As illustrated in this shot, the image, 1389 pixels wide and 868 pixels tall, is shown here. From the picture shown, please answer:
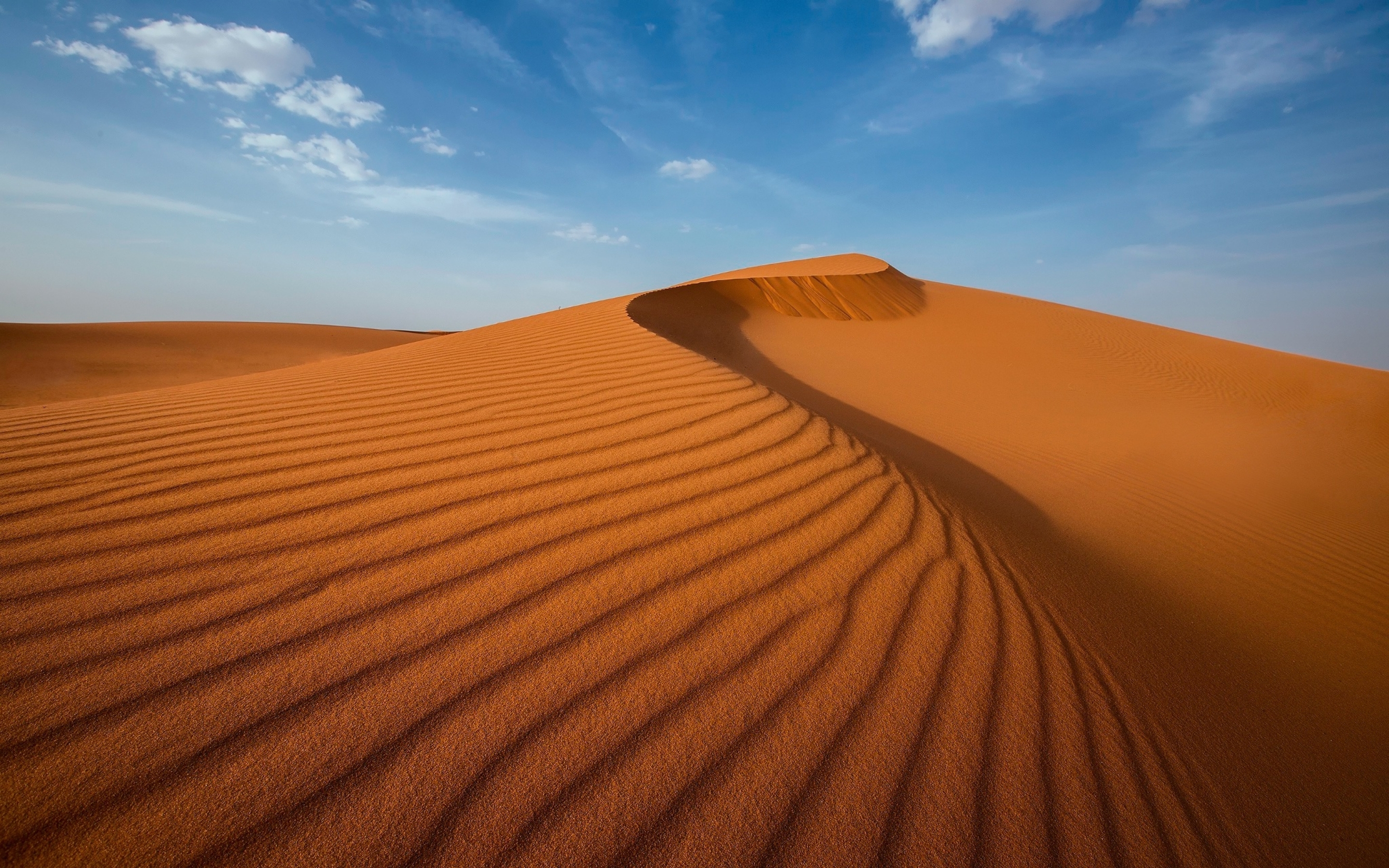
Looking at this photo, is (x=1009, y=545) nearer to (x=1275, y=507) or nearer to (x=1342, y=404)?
(x=1275, y=507)

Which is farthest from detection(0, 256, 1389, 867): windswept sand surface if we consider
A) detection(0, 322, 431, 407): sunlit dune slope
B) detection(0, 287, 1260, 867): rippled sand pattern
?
detection(0, 322, 431, 407): sunlit dune slope

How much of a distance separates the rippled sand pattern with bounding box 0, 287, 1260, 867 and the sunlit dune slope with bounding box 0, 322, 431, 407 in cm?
1057

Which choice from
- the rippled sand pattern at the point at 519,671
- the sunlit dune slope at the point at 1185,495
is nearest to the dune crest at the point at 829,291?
the sunlit dune slope at the point at 1185,495

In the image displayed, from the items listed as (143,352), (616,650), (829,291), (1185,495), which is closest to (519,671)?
(616,650)

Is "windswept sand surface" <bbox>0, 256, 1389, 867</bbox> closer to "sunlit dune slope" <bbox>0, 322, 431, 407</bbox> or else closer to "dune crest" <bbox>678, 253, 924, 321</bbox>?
"dune crest" <bbox>678, 253, 924, 321</bbox>

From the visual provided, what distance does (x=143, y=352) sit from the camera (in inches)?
619

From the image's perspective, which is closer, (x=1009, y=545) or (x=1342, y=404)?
(x=1009, y=545)

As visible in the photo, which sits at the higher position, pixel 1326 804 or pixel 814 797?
pixel 814 797

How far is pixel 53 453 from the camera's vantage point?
219 centimetres

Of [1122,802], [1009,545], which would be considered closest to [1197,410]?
[1009,545]

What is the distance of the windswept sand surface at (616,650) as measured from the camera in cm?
112

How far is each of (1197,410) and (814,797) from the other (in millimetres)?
10098

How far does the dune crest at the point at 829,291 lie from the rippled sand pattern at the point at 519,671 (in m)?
8.45

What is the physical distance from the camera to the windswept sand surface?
1125mm
